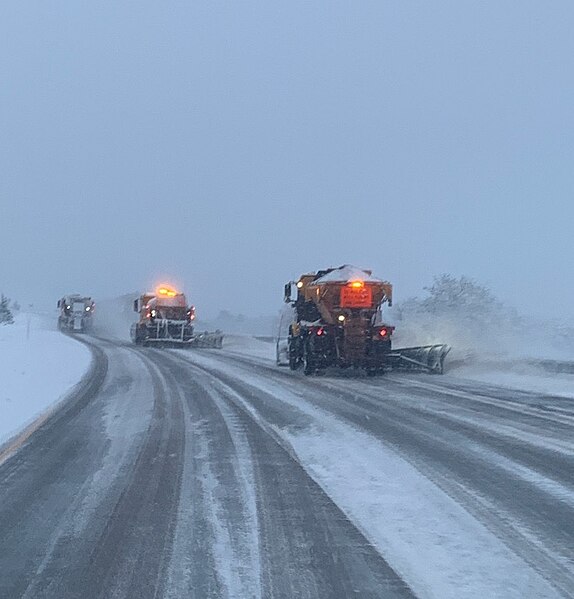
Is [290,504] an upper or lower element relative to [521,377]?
lower

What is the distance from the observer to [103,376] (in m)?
22.0

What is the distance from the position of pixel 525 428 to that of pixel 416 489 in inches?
191

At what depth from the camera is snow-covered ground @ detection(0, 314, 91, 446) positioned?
1340 centimetres

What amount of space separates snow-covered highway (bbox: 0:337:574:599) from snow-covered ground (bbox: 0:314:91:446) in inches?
26.0

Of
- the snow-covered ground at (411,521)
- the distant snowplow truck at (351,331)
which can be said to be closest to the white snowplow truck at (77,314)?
the distant snowplow truck at (351,331)

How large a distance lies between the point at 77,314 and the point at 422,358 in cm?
4609

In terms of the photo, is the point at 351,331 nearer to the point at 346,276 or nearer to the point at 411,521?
the point at 346,276

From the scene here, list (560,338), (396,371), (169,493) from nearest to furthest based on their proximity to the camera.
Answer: (169,493) < (396,371) < (560,338)

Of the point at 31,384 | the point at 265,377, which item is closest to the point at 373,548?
the point at 31,384

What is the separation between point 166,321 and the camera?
42.4m

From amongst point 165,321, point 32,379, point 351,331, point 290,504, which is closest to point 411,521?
point 290,504

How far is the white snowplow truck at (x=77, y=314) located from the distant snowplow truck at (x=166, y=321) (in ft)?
78.0

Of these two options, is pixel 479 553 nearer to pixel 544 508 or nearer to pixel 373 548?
pixel 373 548

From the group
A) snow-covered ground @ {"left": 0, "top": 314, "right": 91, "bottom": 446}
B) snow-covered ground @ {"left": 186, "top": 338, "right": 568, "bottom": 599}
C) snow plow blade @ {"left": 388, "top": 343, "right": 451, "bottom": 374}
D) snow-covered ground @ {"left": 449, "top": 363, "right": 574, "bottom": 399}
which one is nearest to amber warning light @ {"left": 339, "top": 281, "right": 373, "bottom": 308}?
snow plow blade @ {"left": 388, "top": 343, "right": 451, "bottom": 374}
